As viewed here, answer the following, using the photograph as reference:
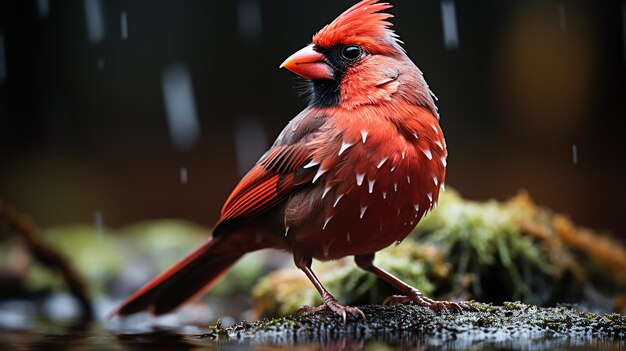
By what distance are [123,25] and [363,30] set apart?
6.02 metres

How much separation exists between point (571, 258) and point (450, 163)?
2702mm

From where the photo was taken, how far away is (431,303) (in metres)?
3.13

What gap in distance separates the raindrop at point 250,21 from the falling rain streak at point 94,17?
1952mm

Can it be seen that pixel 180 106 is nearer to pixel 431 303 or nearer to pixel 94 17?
pixel 94 17

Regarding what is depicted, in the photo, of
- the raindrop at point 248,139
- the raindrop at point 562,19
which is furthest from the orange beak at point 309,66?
the raindrop at point 562,19

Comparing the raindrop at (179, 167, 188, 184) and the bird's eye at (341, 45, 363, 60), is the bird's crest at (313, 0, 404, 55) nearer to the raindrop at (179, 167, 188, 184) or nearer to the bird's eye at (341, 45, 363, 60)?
the bird's eye at (341, 45, 363, 60)

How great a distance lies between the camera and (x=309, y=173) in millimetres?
3076

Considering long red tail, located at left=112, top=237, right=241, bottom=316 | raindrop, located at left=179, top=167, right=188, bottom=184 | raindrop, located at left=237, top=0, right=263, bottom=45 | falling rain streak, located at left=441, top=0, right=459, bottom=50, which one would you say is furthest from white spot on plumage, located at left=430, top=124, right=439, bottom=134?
raindrop, located at left=179, top=167, right=188, bottom=184

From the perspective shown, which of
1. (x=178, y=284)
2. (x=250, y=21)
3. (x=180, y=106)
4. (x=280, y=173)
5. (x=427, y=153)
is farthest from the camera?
(x=180, y=106)

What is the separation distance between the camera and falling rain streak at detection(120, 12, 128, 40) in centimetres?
838

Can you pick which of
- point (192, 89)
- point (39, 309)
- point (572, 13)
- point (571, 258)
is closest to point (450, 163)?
point (572, 13)

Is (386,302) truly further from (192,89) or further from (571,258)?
(192,89)

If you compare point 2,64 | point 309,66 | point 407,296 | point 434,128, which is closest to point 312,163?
point 309,66

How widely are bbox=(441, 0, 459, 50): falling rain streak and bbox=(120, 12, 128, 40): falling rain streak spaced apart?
3.87m
